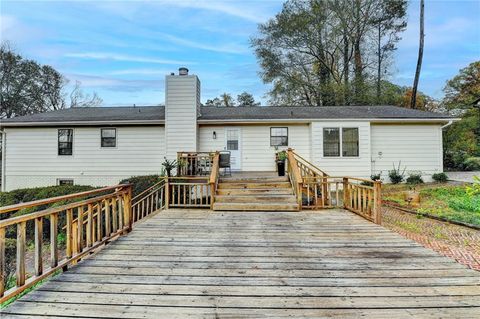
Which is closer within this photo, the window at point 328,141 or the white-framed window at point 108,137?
the window at point 328,141

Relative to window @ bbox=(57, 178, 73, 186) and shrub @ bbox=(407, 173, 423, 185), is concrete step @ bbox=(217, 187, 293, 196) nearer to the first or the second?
shrub @ bbox=(407, 173, 423, 185)

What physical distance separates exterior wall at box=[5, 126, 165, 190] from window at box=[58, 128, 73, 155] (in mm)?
210

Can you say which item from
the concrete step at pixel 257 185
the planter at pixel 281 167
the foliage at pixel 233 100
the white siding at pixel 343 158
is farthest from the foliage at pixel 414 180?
the foliage at pixel 233 100

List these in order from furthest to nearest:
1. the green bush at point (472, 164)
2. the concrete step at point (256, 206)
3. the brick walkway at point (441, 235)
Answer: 1. the green bush at point (472, 164)
2. the concrete step at point (256, 206)
3. the brick walkway at point (441, 235)

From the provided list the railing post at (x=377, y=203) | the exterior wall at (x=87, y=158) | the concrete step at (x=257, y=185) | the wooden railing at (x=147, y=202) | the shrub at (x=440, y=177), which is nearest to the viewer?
the railing post at (x=377, y=203)

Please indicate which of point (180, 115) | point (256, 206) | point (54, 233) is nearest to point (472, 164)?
point (256, 206)

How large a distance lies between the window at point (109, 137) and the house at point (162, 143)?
0.02 m

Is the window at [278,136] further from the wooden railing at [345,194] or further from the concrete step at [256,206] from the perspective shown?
the concrete step at [256,206]

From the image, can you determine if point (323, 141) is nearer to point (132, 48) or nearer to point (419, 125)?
point (419, 125)

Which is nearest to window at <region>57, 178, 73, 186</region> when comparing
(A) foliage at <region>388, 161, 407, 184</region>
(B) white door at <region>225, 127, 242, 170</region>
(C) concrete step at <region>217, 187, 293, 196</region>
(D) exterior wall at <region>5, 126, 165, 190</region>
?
(D) exterior wall at <region>5, 126, 165, 190</region>

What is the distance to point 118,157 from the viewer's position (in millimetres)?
12453

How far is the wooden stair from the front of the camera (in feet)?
24.5

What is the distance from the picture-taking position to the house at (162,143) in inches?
474

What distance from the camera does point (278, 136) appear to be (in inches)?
486
